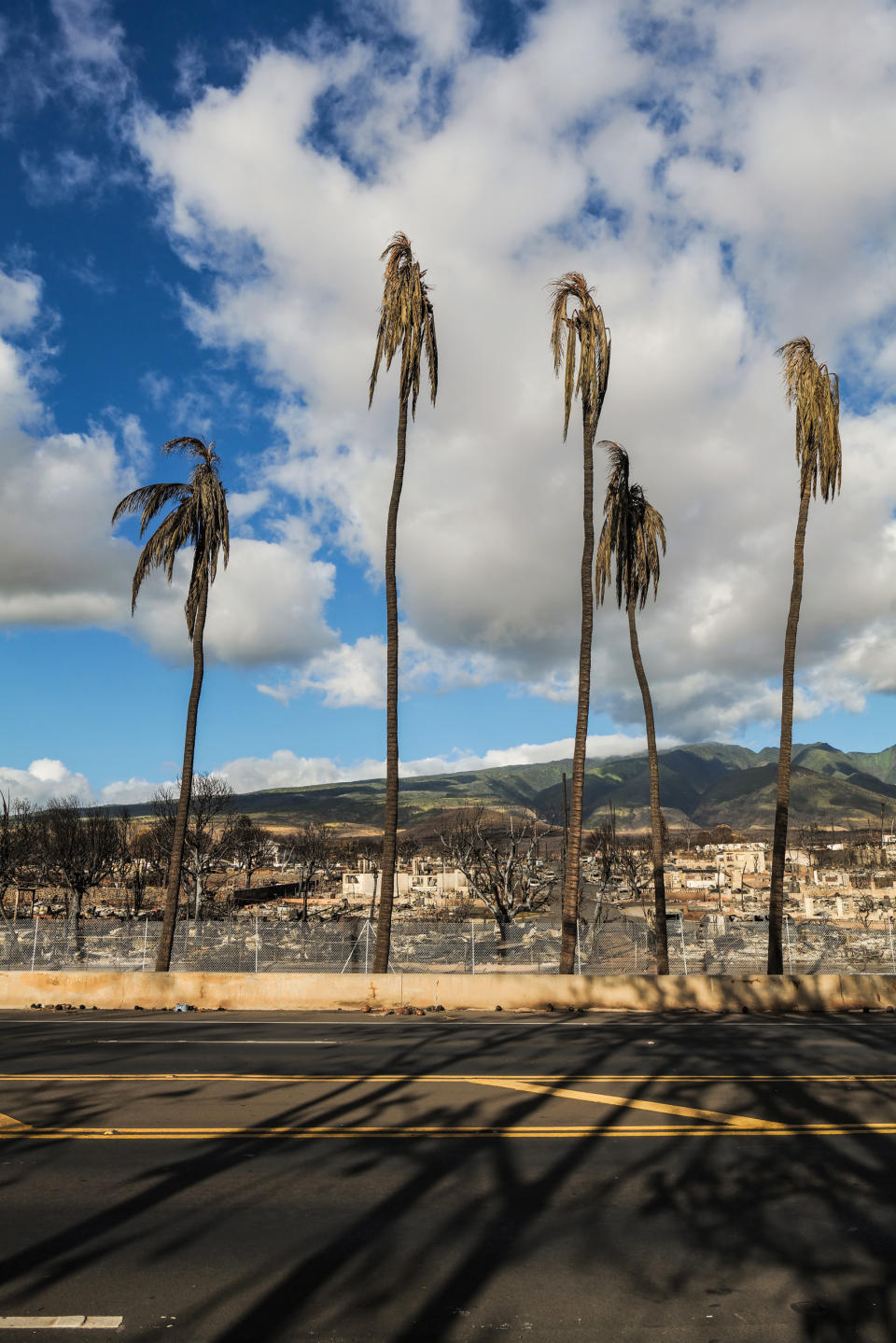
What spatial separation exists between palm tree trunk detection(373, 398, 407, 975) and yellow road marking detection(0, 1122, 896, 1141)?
11.8m

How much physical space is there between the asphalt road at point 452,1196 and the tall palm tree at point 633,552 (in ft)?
50.7

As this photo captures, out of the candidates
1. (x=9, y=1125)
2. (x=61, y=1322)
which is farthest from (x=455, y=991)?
(x=61, y=1322)

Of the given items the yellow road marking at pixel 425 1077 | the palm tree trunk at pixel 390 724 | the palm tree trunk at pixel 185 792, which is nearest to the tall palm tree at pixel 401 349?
the palm tree trunk at pixel 390 724

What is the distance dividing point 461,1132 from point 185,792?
16925 millimetres

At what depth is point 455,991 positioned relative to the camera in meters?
19.7

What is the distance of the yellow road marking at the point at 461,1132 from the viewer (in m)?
8.51

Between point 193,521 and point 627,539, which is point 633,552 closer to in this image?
point 627,539

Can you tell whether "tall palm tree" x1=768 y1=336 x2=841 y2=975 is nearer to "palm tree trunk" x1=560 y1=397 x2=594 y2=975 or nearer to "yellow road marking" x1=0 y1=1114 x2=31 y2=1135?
"palm tree trunk" x1=560 y1=397 x2=594 y2=975

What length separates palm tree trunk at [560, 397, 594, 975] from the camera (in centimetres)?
2188

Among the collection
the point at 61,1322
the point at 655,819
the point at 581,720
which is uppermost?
the point at 581,720

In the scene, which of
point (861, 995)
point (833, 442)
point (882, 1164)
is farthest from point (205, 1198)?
point (833, 442)

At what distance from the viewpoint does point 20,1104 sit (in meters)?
9.94

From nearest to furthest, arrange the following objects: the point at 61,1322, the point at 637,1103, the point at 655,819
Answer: the point at 61,1322 < the point at 637,1103 < the point at 655,819

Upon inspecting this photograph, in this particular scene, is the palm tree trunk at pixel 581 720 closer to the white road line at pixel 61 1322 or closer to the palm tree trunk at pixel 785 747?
the palm tree trunk at pixel 785 747
